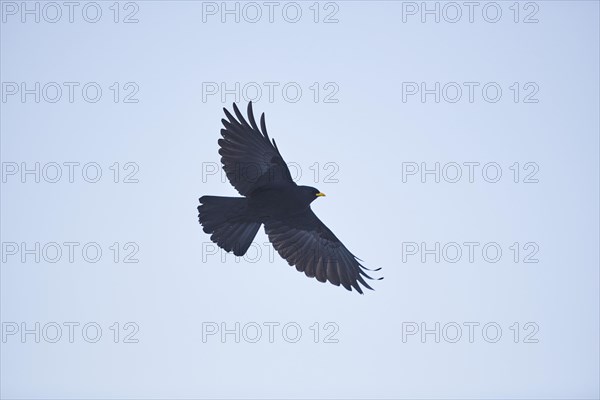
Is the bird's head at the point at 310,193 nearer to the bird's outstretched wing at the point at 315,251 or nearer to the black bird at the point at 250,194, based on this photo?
the black bird at the point at 250,194

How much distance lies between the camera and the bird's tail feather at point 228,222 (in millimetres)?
17578

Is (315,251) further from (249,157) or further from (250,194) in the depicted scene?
(249,157)

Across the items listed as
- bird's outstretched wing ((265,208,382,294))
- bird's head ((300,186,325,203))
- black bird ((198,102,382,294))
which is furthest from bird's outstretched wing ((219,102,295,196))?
bird's outstretched wing ((265,208,382,294))

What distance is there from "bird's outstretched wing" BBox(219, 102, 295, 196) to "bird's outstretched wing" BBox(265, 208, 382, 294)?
Result: 1.76 metres

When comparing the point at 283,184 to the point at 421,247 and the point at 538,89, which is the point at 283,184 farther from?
the point at 538,89

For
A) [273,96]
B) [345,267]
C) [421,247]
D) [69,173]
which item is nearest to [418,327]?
[421,247]

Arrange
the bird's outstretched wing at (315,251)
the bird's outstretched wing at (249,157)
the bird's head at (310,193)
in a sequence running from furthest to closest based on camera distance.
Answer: the bird's outstretched wing at (315,251) < the bird's head at (310,193) < the bird's outstretched wing at (249,157)

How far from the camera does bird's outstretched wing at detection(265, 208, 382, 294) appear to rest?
1922 centimetres

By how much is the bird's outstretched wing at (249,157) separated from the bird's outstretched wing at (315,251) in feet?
5.76

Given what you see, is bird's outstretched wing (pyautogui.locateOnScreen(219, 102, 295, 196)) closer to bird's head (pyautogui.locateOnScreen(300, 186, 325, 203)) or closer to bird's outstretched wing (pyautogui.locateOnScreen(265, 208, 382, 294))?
bird's head (pyautogui.locateOnScreen(300, 186, 325, 203))

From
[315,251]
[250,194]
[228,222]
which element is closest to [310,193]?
[250,194]

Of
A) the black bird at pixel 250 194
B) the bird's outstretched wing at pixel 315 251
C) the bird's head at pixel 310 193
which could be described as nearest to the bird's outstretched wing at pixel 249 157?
the black bird at pixel 250 194

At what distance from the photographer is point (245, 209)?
17781 mm

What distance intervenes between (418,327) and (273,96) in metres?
6.91
